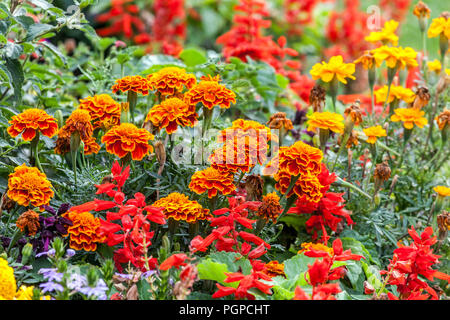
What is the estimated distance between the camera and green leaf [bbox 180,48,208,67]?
2.61 meters

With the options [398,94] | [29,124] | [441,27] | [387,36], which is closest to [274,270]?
[29,124]

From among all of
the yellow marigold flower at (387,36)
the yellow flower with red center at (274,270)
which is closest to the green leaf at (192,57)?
the yellow marigold flower at (387,36)

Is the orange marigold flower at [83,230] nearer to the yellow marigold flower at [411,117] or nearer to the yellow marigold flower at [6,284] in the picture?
the yellow marigold flower at [6,284]

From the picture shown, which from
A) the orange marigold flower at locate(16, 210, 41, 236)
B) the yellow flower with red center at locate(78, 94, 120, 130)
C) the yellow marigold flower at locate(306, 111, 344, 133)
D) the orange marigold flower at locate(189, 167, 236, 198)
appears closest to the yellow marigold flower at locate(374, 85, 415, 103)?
the yellow marigold flower at locate(306, 111, 344, 133)

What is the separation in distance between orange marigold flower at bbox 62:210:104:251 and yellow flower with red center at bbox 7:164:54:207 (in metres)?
0.08

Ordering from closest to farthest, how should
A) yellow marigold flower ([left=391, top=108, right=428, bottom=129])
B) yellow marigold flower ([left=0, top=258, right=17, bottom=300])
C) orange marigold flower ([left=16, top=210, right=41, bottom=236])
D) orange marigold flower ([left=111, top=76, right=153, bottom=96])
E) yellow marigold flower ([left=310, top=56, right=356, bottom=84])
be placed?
1. yellow marigold flower ([left=0, top=258, right=17, bottom=300])
2. orange marigold flower ([left=16, top=210, right=41, bottom=236])
3. orange marigold flower ([left=111, top=76, right=153, bottom=96])
4. yellow marigold flower ([left=310, top=56, right=356, bottom=84])
5. yellow marigold flower ([left=391, top=108, right=428, bottom=129])

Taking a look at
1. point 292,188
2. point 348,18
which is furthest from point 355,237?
point 348,18

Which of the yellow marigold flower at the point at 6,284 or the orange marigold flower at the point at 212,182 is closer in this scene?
the yellow marigold flower at the point at 6,284

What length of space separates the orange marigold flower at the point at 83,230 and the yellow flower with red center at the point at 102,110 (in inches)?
13.8

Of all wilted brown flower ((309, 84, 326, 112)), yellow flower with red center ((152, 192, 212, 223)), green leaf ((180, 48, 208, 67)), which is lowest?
yellow flower with red center ((152, 192, 212, 223))

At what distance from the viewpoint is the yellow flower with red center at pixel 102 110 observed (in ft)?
5.05

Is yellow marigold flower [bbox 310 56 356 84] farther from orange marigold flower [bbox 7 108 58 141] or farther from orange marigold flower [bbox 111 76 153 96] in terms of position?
orange marigold flower [bbox 7 108 58 141]

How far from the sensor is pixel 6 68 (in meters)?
1.64

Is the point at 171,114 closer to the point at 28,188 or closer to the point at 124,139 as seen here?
the point at 124,139
